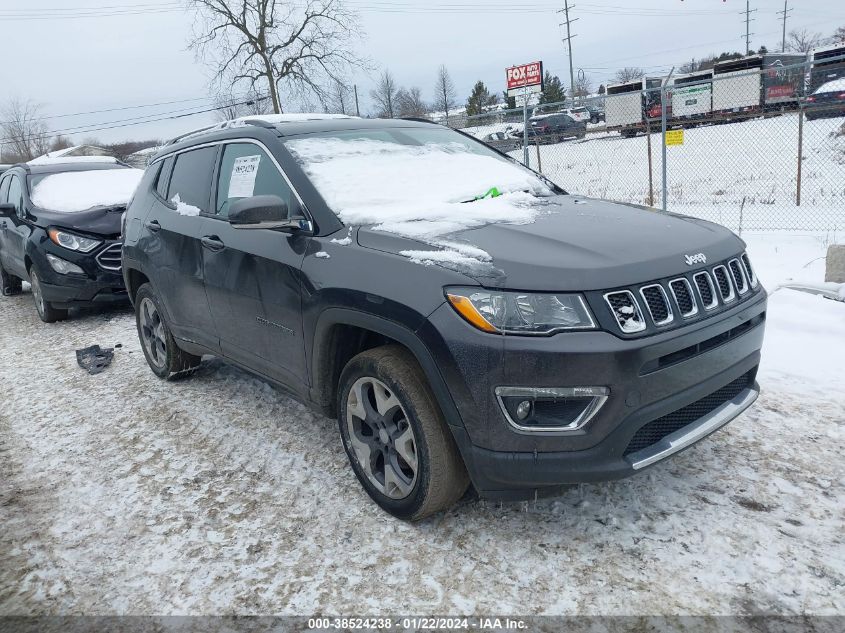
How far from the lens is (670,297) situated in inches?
92.8

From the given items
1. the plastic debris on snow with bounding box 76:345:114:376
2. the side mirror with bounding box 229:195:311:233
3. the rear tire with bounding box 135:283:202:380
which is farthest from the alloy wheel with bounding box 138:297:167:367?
the side mirror with bounding box 229:195:311:233

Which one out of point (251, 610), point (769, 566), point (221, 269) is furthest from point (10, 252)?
point (769, 566)

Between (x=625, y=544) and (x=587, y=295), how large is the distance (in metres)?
1.08

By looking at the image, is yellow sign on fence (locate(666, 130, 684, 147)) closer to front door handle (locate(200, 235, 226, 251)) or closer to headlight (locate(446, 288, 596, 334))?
front door handle (locate(200, 235, 226, 251))

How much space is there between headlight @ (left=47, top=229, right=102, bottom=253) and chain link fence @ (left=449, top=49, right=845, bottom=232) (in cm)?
693

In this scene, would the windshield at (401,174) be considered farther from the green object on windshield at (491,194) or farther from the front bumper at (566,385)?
the front bumper at (566,385)

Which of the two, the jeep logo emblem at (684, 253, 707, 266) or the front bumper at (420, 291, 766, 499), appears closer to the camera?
the front bumper at (420, 291, 766, 499)

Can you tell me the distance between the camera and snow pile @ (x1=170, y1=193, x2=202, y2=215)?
3978 mm

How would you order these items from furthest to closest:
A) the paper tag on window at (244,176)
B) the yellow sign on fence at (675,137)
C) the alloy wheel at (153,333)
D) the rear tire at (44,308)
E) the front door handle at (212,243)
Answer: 1. the yellow sign on fence at (675,137)
2. the rear tire at (44,308)
3. the alloy wheel at (153,333)
4. the front door handle at (212,243)
5. the paper tag on window at (244,176)

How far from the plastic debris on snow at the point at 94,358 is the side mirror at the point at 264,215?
10.3 feet

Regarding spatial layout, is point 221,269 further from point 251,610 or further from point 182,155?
point 251,610

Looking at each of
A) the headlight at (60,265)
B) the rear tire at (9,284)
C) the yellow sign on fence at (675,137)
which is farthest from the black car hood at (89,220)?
the yellow sign on fence at (675,137)

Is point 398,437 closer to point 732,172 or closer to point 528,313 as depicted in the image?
point 528,313

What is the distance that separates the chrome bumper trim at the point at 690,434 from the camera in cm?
231
